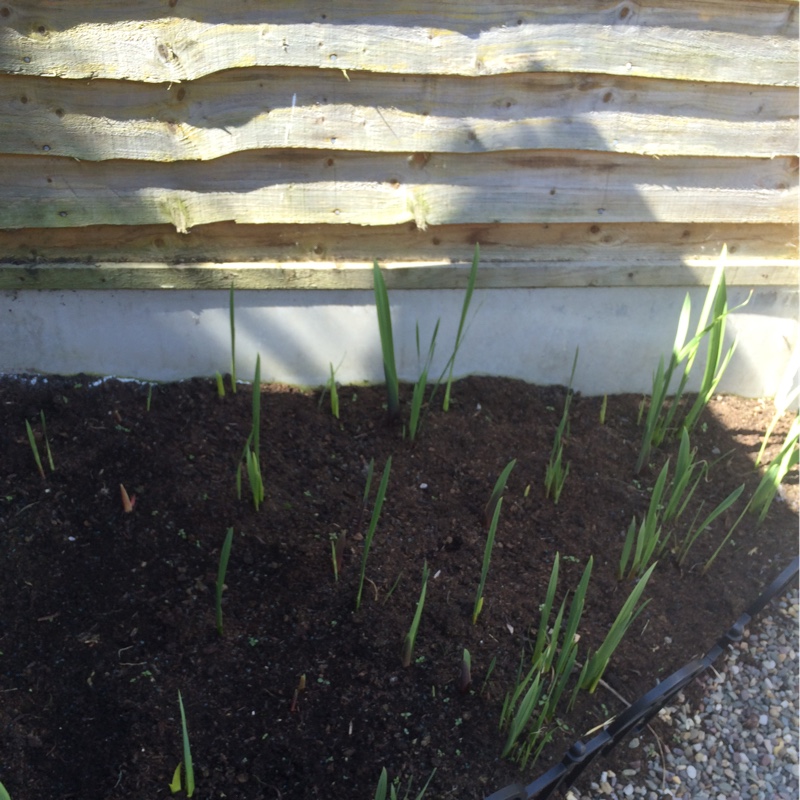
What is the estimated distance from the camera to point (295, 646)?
6.26 ft

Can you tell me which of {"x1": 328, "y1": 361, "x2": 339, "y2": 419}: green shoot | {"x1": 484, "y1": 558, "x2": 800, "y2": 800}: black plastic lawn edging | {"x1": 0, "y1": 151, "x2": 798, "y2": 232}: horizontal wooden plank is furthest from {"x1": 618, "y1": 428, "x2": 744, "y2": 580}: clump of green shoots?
{"x1": 328, "y1": 361, "x2": 339, "y2": 419}: green shoot

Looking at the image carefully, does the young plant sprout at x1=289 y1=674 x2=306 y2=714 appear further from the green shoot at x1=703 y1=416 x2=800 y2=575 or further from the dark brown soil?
the green shoot at x1=703 y1=416 x2=800 y2=575

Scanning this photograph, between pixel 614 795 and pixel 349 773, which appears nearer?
pixel 349 773

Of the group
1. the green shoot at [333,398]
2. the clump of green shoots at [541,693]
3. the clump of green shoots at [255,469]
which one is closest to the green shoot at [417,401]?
the green shoot at [333,398]

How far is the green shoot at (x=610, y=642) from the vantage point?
1.69 meters

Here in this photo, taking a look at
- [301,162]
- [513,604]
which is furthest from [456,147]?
[513,604]

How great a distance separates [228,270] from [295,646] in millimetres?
1149

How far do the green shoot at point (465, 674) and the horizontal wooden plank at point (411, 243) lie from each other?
1.30 m

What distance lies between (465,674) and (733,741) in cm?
73

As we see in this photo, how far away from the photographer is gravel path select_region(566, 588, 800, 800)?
1.85 metres

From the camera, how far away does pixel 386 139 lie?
235 centimetres

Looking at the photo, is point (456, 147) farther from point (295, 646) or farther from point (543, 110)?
point (295, 646)

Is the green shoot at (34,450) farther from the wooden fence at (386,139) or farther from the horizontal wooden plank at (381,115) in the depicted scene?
the horizontal wooden plank at (381,115)

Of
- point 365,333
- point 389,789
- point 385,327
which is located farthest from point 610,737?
point 365,333
